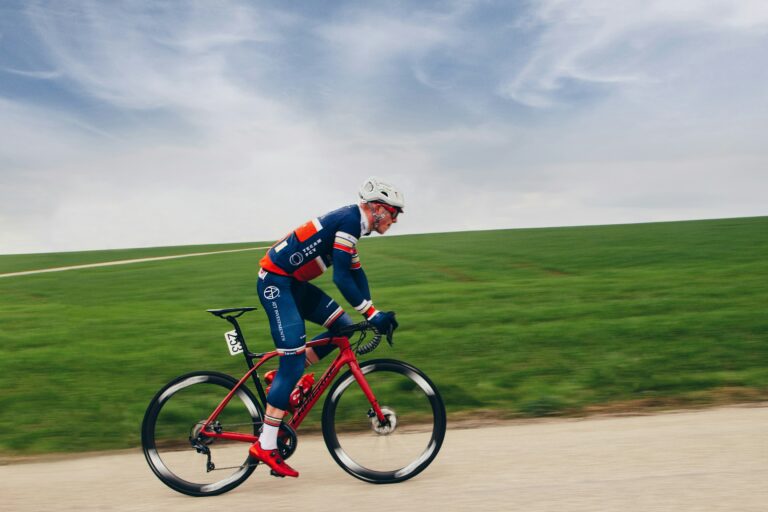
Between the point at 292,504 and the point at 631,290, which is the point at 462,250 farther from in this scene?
the point at 292,504

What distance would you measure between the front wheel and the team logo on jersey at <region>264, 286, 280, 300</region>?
2.40 ft

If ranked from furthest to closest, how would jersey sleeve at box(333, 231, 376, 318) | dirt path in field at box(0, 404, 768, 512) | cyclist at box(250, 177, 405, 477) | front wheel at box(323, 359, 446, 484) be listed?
front wheel at box(323, 359, 446, 484)
cyclist at box(250, 177, 405, 477)
jersey sleeve at box(333, 231, 376, 318)
dirt path in field at box(0, 404, 768, 512)

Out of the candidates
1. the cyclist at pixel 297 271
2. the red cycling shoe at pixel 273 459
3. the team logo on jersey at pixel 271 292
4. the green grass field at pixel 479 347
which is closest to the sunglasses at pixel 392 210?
the cyclist at pixel 297 271

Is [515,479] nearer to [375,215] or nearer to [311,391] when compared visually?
[311,391]

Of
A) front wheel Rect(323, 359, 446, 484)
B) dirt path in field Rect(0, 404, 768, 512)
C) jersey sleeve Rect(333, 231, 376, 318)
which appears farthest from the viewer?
front wheel Rect(323, 359, 446, 484)

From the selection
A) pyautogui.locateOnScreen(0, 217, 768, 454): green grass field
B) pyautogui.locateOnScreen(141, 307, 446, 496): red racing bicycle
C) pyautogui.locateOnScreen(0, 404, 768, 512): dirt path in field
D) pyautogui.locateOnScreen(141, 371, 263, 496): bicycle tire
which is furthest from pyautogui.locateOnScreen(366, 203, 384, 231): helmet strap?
pyautogui.locateOnScreen(0, 217, 768, 454): green grass field

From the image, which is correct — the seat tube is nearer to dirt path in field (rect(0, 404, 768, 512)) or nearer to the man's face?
dirt path in field (rect(0, 404, 768, 512))

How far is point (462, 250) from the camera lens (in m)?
34.8

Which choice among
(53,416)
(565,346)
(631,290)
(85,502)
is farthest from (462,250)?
(85,502)

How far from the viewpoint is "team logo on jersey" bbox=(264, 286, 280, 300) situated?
16.3ft

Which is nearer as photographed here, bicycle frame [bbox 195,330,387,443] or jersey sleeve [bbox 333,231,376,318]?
jersey sleeve [bbox 333,231,376,318]

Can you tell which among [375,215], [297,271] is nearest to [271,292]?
[297,271]

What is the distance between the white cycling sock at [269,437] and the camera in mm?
4926

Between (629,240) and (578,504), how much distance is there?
3242cm
